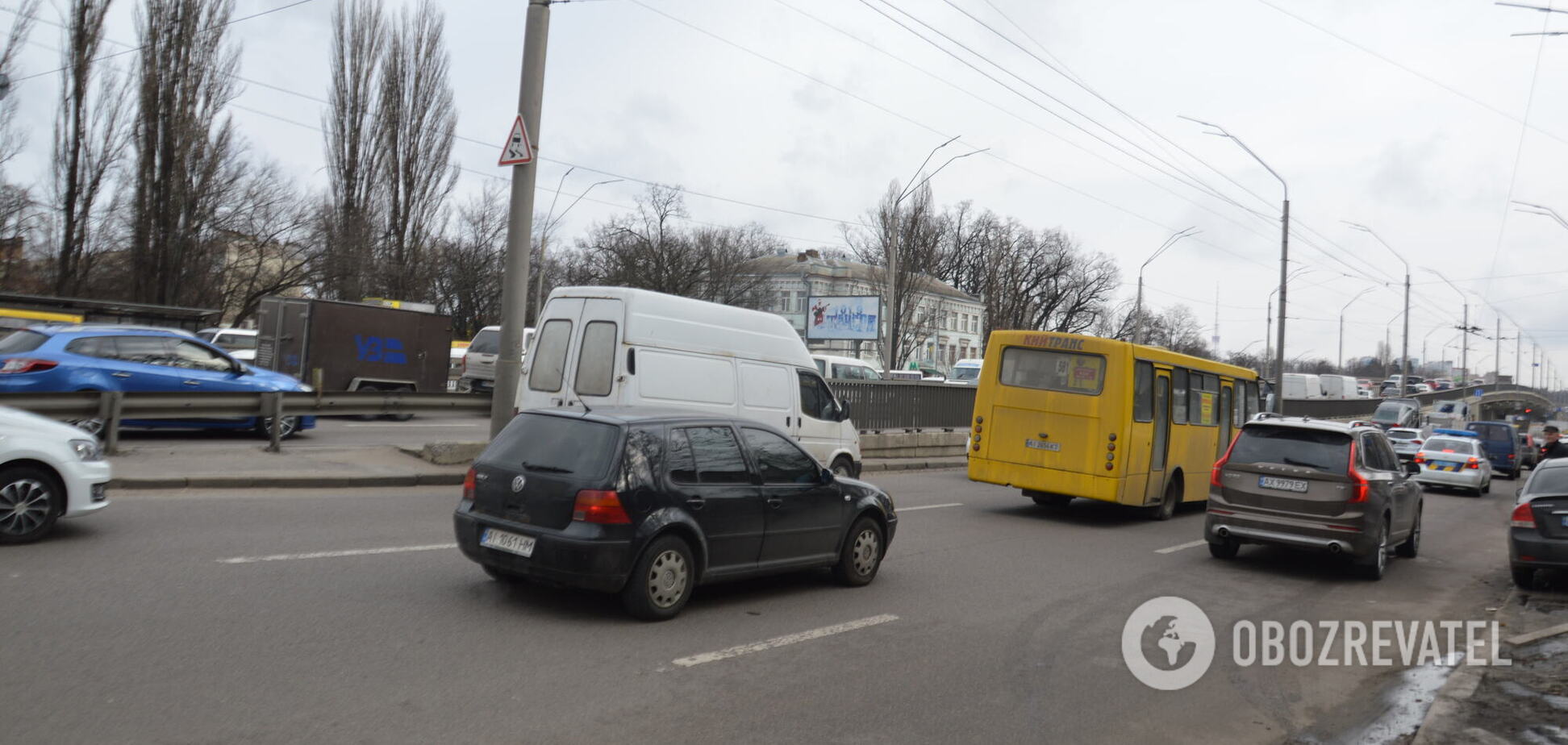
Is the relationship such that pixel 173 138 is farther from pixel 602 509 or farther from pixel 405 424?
pixel 602 509

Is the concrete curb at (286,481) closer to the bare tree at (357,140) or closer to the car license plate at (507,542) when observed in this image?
the car license plate at (507,542)

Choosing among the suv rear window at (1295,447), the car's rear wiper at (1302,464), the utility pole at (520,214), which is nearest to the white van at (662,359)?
the utility pole at (520,214)

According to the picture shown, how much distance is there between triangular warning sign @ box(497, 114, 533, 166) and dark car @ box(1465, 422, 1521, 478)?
1318 inches

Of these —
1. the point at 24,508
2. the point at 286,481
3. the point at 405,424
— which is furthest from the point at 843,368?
the point at 24,508

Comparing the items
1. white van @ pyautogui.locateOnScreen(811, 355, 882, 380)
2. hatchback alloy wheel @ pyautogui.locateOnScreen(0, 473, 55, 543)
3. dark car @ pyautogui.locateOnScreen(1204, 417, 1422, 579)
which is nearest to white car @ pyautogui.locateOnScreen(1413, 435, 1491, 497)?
white van @ pyautogui.locateOnScreen(811, 355, 882, 380)

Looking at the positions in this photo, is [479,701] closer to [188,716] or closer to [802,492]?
[188,716]

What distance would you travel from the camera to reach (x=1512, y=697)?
6.84 m

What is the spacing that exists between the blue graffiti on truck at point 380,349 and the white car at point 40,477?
599 inches

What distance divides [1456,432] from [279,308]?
30.5m

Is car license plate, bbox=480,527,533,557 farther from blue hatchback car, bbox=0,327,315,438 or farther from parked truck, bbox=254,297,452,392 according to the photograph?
parked truck, bbox=254,297,452,392

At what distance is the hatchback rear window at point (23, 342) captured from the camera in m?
14.7

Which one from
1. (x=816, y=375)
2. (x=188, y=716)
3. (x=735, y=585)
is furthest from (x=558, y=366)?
(x=188, y=716)

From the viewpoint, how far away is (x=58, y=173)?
32719 mm

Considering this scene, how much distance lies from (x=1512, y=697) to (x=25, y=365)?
16674 mm
